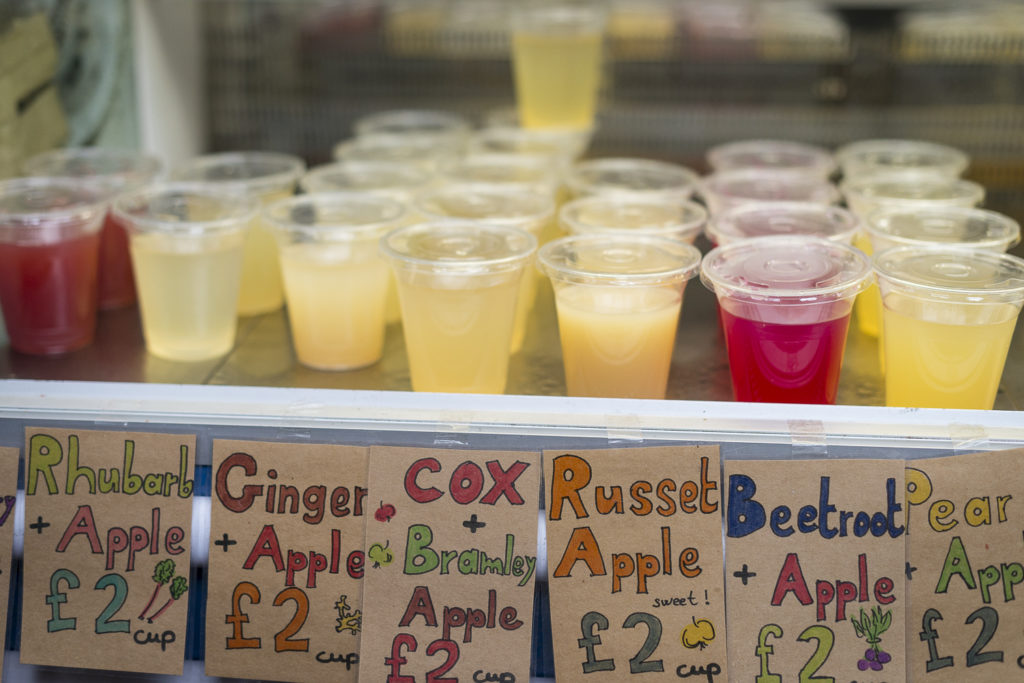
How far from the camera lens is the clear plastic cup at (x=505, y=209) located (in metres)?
1.81

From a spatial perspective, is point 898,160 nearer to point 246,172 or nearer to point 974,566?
point 974,566

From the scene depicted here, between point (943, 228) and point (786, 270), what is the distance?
372 millimetres

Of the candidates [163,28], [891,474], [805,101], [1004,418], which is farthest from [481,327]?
[805,101]

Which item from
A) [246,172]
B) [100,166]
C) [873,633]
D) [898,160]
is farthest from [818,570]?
[100,166]

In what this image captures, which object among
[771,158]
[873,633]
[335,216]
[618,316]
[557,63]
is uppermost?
[557,63]

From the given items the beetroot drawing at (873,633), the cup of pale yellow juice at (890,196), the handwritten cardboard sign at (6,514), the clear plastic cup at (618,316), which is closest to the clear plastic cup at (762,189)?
the cup of pale yellow juice at (890,196)

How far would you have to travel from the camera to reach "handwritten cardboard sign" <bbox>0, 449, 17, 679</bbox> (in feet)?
4.40

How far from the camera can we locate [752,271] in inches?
58.9

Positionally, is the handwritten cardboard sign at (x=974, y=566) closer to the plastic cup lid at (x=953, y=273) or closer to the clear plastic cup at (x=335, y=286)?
the plastic cup lid at (x=953, y=273)

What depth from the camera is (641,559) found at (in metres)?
1.29

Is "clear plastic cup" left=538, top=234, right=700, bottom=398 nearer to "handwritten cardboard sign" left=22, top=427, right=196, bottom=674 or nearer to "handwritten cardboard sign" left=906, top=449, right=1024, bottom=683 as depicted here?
"handwritten cardboard sign" left=906, top=449, right=1024, bottom=683

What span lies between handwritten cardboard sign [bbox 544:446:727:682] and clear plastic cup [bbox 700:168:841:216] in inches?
31.0

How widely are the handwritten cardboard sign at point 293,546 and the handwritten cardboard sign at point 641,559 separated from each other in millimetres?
258

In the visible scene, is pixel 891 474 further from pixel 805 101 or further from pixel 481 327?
pixel 805 101
